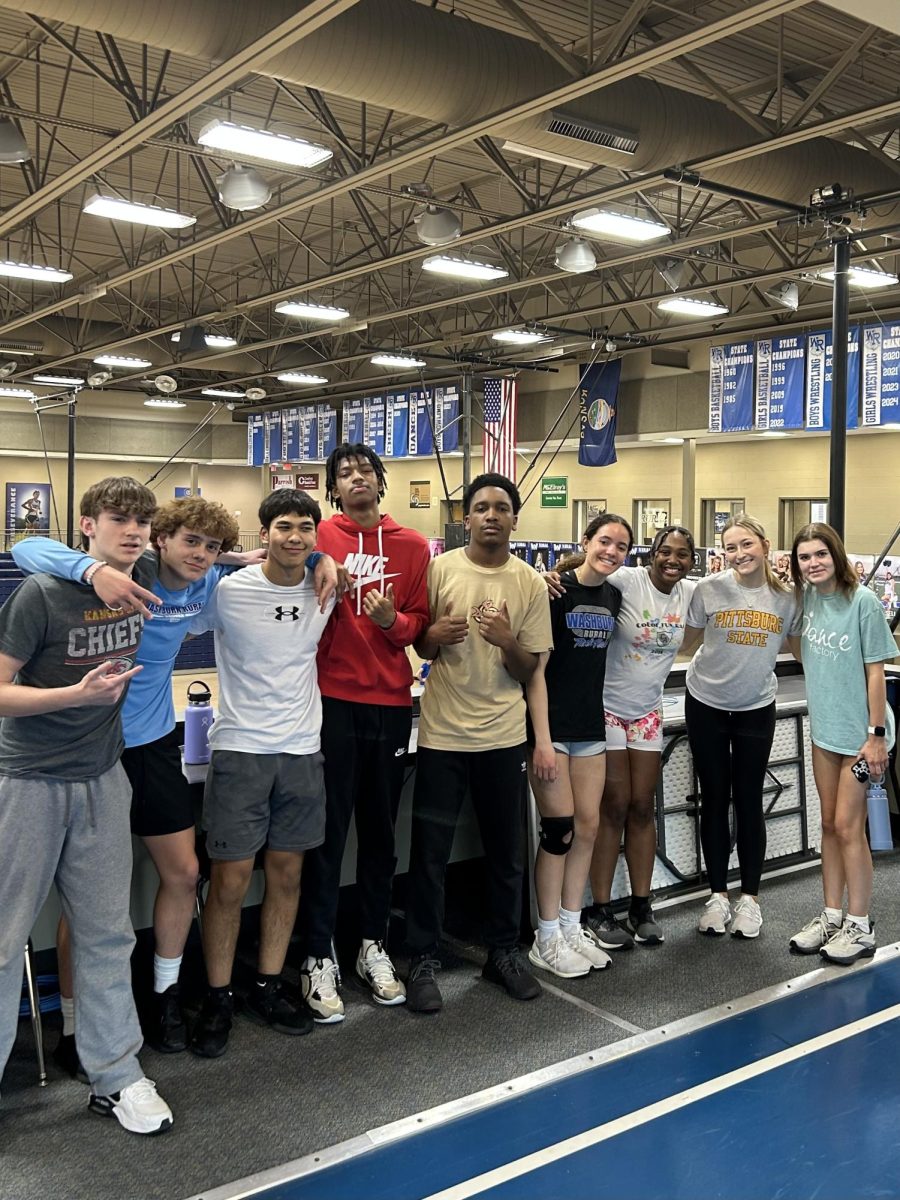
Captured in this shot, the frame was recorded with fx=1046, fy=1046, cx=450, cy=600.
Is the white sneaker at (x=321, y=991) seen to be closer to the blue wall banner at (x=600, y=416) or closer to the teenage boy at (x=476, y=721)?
the teenage boy at (x=476, y=721)

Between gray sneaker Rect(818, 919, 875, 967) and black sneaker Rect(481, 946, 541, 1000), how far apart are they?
111 cm

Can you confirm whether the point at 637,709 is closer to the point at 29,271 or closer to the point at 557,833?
the point at 557,833

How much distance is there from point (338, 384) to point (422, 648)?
1664 cm

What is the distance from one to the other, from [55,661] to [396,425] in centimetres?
1464

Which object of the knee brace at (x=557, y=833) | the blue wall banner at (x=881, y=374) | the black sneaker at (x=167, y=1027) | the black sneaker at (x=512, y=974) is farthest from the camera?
the blue wall banner at (x=881, y=374)

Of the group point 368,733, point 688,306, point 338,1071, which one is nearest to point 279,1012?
point 338,1071

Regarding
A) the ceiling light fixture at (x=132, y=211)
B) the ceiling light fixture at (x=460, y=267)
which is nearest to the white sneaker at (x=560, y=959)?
the ceiling light fixture at (x=132, y=211)

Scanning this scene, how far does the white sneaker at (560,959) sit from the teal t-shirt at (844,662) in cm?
118

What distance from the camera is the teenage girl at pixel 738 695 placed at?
395 centimetres

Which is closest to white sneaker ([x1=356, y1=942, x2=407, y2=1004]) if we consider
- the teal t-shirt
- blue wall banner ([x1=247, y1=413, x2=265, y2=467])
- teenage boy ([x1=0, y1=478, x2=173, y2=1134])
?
teenage boy ([x1=0, y1=478, x2=173, y2=1134])

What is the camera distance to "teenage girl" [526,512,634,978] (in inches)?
143

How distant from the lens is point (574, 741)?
366 cm

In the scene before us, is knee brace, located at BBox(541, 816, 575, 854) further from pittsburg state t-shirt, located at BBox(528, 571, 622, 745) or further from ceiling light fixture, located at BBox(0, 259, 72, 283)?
ceiling light fixture, located at BBox(0, 259, 72, 283)

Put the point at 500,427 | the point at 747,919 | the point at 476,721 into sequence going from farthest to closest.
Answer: the point at 500,427 < the point at 747,919 < the point at 476,721
